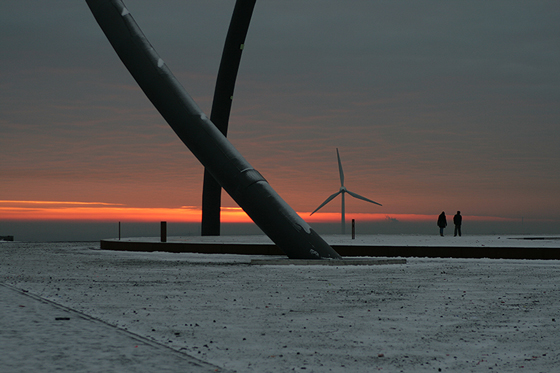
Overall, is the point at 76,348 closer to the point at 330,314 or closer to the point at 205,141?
the point at 330,314

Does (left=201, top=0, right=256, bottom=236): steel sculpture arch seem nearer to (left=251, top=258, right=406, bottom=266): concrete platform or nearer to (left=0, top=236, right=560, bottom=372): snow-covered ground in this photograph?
(left=251, top=258, right=406, bottom=266): concrete platform

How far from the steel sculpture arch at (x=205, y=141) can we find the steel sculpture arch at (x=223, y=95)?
15.7 metres

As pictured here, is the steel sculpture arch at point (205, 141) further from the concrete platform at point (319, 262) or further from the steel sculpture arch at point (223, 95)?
the steel sculpture arch at point (223, 95)

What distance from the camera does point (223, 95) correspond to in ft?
125

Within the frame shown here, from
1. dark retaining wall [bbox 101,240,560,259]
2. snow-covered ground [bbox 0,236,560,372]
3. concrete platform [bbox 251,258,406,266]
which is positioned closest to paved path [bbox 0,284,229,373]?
snow-covered ground [bbox 0,236,560,372]

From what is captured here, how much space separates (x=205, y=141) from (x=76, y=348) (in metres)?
13.5

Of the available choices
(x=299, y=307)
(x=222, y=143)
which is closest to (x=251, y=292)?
(x=299, y=307)

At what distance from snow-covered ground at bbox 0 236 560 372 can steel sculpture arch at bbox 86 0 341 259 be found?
92.6 inches

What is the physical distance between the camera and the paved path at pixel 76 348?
18.3 feet

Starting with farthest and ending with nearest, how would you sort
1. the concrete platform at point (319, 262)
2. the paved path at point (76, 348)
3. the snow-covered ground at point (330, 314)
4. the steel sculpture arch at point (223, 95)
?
the steel sculpture arch at point (223, 95) < the concrete platform at point (319, 262) < the snow-covered ground at point (330, 314) < the paved path at point (76, 348)

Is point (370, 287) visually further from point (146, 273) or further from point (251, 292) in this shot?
point (146, 273)

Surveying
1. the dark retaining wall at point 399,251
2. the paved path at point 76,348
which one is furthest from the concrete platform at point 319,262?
the paved path at point 76,348

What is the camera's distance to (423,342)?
6.97 meters

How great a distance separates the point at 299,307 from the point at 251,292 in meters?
2.09
